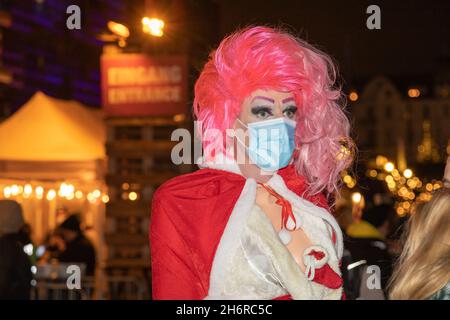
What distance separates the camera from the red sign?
9.42m

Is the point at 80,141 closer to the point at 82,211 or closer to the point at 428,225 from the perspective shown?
the point at 82,211

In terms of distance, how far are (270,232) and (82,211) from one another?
51.4 ft

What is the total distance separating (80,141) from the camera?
11.6 metres

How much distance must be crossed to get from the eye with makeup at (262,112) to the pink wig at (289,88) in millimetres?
71

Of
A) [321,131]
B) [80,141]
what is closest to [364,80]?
[80,141]

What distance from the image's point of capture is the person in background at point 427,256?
310cm

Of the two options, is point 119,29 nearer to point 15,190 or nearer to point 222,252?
point 15,190

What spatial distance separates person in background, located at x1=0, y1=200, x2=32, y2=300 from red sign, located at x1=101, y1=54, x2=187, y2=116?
106 inches

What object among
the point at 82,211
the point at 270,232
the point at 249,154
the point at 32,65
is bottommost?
the point at 82,211

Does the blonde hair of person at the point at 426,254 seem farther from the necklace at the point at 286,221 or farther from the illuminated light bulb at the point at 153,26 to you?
the illuminated light bulb at the point at 153,26

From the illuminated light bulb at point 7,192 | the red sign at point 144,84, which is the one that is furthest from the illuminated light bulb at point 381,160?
the red sign at point 144,84

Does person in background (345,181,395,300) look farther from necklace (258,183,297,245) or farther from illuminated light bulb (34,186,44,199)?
illuminated light bulb (34,186,44,199)

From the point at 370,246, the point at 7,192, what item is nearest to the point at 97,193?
the point at 7,192

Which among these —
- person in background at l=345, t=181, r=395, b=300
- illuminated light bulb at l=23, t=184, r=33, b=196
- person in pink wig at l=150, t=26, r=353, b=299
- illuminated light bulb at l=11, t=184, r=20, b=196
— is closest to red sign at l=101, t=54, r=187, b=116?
person in background at l=345, t=181, r=395, b=300
